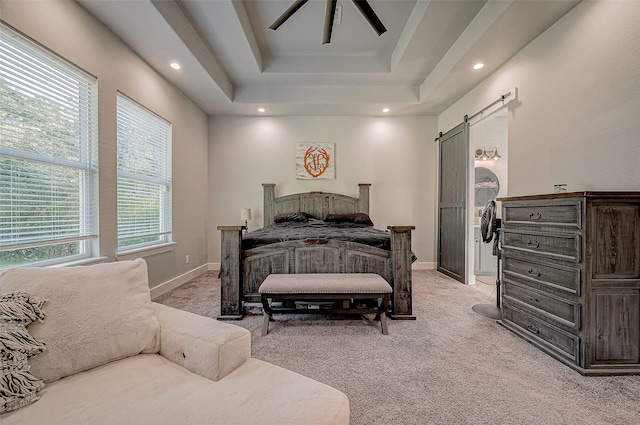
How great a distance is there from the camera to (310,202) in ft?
15.4

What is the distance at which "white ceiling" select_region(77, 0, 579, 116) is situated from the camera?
2.45 metres

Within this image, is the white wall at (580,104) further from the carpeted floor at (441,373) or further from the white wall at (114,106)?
the white wall at (114,106)

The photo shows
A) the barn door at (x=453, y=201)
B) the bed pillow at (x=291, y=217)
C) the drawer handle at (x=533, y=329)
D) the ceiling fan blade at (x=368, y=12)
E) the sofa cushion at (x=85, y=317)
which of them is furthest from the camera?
the bed pillow at (x=291, y=217)

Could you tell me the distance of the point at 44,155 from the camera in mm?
1948

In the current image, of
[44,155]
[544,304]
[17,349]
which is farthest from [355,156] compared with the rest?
[17,349]

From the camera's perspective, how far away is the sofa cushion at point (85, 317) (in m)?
0.92

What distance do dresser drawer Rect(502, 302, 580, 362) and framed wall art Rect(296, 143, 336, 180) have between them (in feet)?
10.8

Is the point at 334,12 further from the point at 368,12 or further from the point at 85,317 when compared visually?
the point at 85,317

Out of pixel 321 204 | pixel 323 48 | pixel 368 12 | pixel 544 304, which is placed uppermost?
pixel 323 48

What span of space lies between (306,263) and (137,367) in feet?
5.96

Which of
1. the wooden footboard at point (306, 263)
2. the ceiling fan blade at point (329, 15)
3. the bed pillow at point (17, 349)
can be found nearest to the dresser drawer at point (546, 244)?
the wooden footboard at point (306, 263)

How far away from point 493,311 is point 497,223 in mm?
944

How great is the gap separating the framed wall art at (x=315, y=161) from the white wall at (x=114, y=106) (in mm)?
1764

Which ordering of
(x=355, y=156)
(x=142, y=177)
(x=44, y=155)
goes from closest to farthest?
(x=44, y=155) → (x=142, y=177) → (x=355, y=156)
